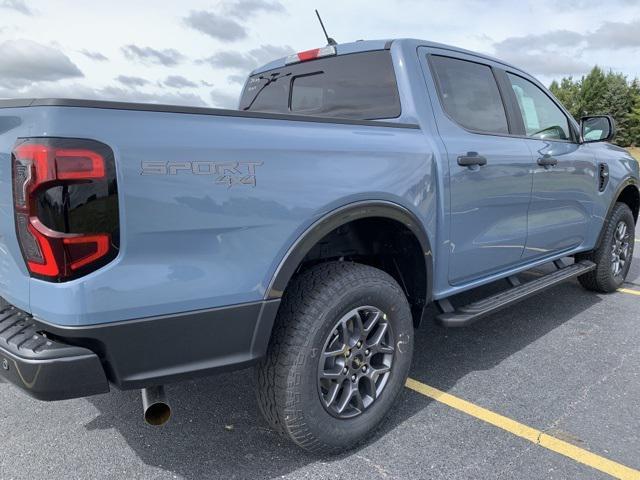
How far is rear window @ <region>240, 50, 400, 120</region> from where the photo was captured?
297 centimetres

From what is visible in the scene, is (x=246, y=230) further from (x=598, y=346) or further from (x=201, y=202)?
(x=598, y=346)

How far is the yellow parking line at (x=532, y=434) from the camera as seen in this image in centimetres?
234

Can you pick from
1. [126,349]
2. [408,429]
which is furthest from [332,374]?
[126,349]

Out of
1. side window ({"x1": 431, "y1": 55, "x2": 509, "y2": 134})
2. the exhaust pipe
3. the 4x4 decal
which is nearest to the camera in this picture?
the 4x4 decal

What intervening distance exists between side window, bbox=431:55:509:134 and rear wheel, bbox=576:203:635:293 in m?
1.96

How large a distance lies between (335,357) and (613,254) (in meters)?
3.72

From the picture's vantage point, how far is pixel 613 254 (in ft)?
16.1

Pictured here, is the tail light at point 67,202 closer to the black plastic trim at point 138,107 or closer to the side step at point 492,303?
the black plastic trim at point 138,107

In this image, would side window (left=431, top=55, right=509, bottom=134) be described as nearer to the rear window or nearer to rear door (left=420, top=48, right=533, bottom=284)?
rear door (left=420, top=48, right=533, bottom=284)

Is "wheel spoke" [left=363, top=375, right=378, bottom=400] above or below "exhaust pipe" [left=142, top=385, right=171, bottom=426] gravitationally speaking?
below

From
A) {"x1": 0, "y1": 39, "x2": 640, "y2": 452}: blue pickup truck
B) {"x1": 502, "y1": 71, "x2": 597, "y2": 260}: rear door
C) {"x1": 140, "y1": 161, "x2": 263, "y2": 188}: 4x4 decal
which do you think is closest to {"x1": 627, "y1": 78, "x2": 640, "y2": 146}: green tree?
{"x1": 502, "y1": 71, "x2": 597, "y2": 260}: rear door

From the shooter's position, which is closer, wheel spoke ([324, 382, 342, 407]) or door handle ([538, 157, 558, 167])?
wheel spoke ([324, 382, 342, 407])

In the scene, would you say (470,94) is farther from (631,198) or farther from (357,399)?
(631,198)

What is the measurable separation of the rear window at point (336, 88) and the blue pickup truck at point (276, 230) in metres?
0.01
